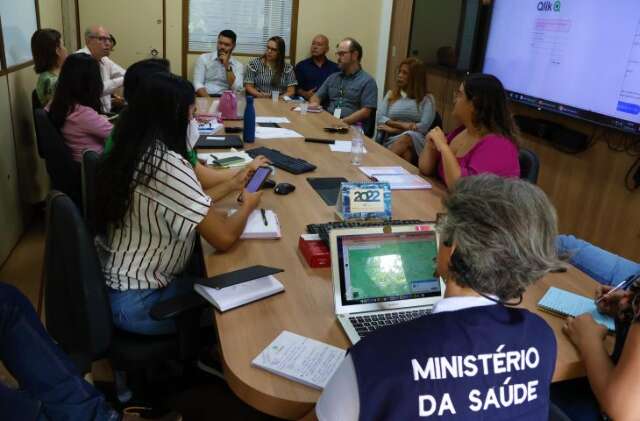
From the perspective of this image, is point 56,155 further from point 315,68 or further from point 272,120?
point 315,68

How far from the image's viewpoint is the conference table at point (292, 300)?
1118 mm

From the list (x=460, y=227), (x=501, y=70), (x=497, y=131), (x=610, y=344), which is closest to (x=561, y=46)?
(x=501, y=70)

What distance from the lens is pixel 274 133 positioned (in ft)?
11.0

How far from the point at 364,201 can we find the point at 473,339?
3.66ft

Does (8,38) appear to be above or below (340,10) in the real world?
below

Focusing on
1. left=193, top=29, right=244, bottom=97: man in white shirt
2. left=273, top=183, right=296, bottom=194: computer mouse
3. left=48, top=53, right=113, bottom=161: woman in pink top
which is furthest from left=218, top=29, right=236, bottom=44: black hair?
left=273, top=183, right=296, bottom=194: computer mouse

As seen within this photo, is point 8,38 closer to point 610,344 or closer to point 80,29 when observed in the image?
point 80,29

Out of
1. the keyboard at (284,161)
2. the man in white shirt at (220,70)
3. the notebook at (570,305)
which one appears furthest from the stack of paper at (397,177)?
the man in white shirt at (220,70)

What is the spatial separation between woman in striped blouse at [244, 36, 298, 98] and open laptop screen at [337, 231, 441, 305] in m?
4.26

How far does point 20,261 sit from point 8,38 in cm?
132

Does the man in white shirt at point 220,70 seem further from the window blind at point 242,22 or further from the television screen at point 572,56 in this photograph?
the television screen at point 572,56

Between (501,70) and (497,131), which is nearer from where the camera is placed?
(497,131)

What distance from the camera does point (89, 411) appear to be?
1.53 metres

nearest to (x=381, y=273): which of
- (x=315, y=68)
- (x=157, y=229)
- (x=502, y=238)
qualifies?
(x=502, y=238)
